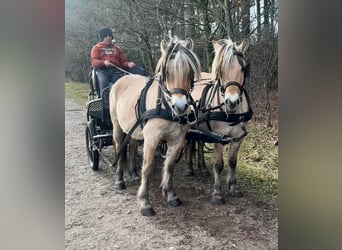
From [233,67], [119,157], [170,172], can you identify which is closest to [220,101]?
[233,67]

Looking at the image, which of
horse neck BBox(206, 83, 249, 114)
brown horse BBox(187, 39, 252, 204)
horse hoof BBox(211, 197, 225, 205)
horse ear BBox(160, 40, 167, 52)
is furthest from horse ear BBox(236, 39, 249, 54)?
horse hoof BBox(211, 197, 225, 205)

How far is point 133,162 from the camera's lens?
1538 mm

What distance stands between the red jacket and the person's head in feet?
0.05

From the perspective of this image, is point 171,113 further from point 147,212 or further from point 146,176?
point 147,212

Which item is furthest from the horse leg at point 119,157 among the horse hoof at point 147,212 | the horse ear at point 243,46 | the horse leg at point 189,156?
the horse ear at point 243,46

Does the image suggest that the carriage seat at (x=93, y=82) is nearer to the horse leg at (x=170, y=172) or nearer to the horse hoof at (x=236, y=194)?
the horse leg at (x=170, y=172)

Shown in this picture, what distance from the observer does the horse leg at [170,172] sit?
1.50 m

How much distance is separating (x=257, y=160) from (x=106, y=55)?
779 mm

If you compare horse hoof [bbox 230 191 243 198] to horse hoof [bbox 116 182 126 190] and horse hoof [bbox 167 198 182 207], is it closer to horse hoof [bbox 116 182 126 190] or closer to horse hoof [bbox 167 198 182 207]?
horse hoof [bbox 167 198 182 207]

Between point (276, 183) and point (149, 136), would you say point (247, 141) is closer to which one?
Result: point (276, 183)

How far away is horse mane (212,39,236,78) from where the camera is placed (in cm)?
146
